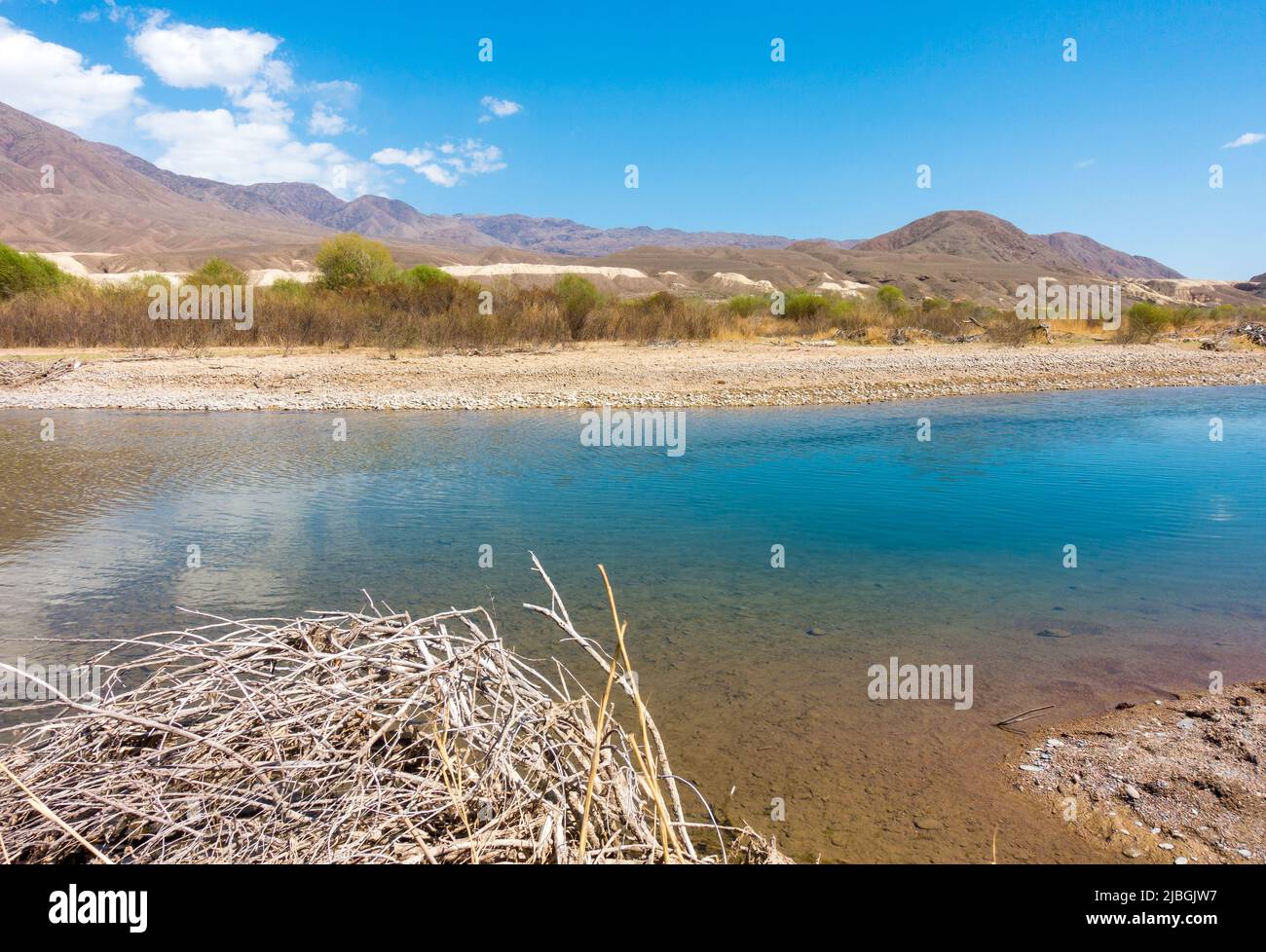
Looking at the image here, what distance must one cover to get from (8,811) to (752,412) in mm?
15595

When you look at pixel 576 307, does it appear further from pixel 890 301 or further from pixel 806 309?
pixel 890 301

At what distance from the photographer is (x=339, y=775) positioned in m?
2.40

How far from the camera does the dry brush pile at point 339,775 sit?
2.20 m

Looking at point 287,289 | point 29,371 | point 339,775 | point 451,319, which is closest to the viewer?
point 339,775

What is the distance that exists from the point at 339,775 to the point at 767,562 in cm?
554

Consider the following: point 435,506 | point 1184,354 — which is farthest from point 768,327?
point 435,506

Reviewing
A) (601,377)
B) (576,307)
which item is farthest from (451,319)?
(601,377)

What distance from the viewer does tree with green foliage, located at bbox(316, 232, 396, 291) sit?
137ft

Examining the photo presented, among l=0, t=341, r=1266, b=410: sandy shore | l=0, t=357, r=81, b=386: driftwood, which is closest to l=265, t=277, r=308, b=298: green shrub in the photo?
l=0, t=341, r=1266, b=410: sandy shore

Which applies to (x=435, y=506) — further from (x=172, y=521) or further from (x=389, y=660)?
(x=389, y=660)

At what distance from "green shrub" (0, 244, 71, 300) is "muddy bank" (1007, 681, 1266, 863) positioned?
124 ft

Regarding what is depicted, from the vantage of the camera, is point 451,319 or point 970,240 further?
point 970,240

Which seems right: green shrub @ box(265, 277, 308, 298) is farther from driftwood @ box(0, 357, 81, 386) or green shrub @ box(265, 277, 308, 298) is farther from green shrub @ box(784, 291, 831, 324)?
green shrub @ box(784, 291, 831, 324)

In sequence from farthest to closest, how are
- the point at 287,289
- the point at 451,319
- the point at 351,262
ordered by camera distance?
1. the point at 351,262
2. the point at 287,289
3. the point at 451,319
